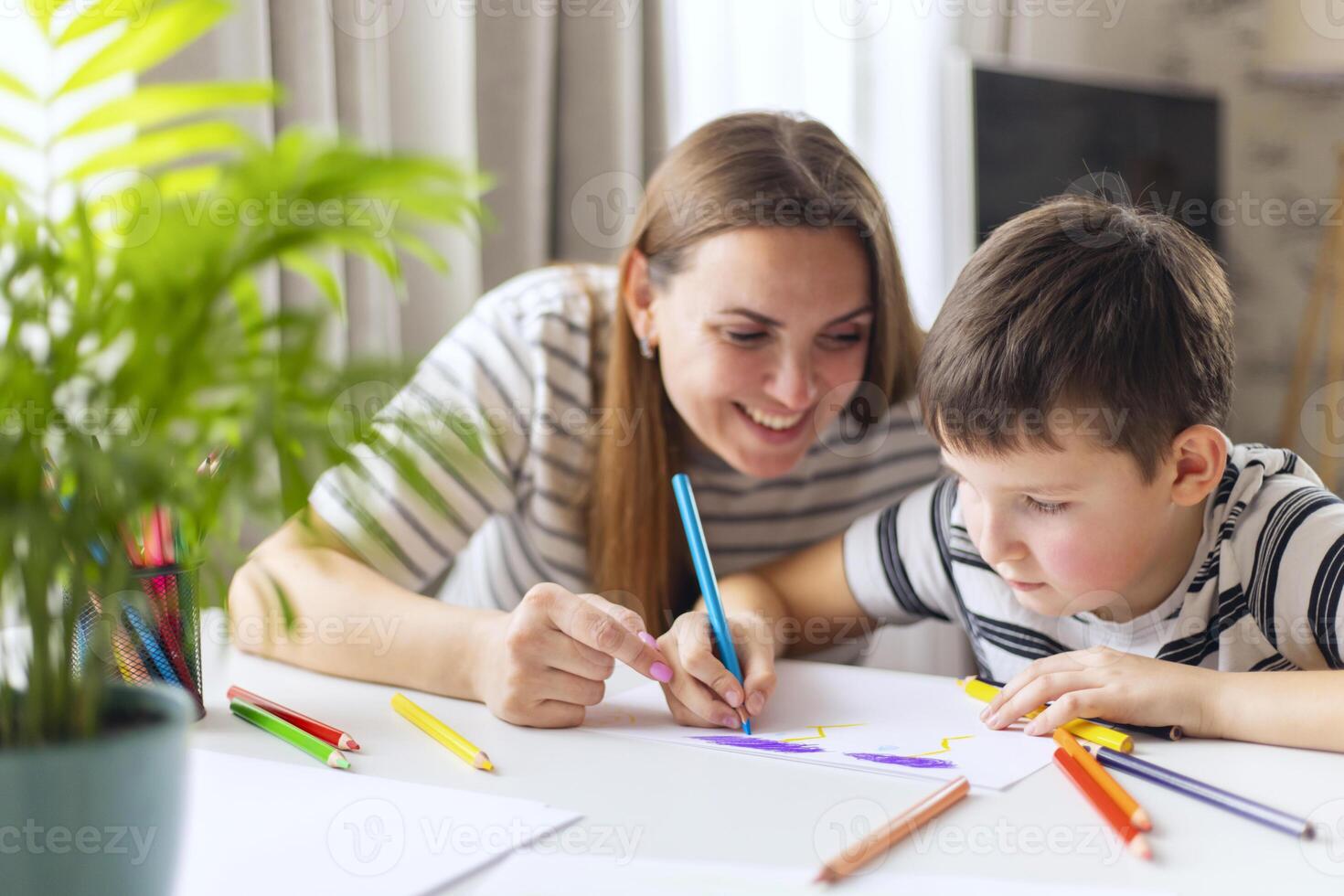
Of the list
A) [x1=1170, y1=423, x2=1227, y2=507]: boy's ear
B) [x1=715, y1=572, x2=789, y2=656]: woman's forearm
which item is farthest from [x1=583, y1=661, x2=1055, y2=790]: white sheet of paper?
[x1=1170, y1=423, x2=1227, y2=507]: boy's ear

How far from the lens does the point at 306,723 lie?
760mm

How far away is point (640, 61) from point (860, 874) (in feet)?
5.32

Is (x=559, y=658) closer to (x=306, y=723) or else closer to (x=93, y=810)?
(x=306, y=723)

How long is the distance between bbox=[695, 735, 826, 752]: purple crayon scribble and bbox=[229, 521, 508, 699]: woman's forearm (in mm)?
185

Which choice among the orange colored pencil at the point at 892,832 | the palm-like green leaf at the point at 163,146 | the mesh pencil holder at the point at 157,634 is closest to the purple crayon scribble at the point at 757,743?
the orange colored pencil at the point at 892,832

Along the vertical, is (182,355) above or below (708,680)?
above

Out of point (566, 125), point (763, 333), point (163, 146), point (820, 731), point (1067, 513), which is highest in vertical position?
point (566, 125)

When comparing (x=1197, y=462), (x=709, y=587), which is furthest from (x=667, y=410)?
(x=1197, y=462)

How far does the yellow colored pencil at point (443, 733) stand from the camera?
0.71m

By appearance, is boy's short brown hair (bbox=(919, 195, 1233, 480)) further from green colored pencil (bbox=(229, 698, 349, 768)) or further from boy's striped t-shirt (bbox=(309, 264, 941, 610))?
green colored pencil (bbox=(229, 698, 349, 768))

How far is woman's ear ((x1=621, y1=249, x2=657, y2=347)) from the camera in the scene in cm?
120

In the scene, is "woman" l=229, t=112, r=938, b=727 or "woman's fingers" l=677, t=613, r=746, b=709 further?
"woman" l=229, t=112, r=938, b=727

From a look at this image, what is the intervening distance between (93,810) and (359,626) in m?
0.51

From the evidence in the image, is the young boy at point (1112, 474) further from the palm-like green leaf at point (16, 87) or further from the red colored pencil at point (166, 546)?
the palm-like green leaf at point (16, 87)
